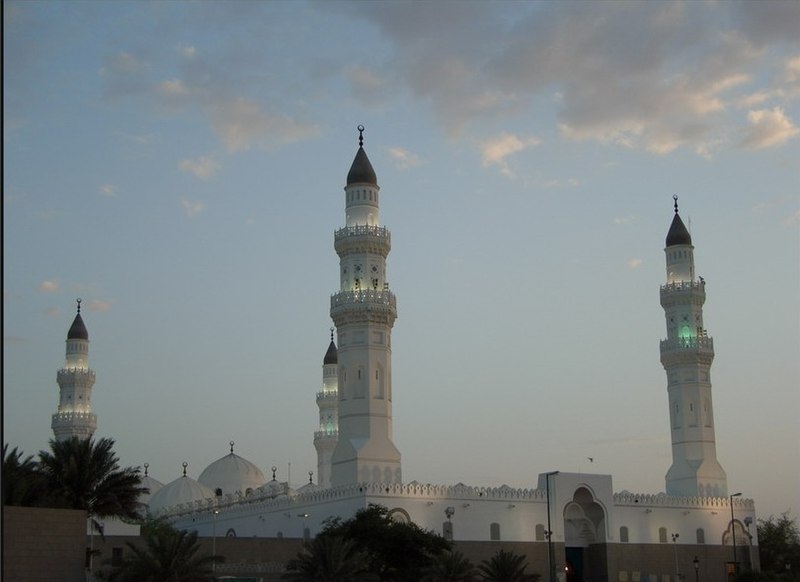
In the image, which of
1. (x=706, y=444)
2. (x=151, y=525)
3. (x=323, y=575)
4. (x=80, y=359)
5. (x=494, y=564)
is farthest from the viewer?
(x=80, y=359)

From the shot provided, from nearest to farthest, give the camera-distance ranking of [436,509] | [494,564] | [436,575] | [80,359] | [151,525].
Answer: [436,575] → [494,564] → [436,509] → [151,525] → [80,359]

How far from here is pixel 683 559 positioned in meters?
52.2

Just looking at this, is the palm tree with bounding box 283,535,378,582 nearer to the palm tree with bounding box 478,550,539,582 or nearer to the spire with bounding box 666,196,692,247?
Result: the palm tree with bounding box 478,550,539,582

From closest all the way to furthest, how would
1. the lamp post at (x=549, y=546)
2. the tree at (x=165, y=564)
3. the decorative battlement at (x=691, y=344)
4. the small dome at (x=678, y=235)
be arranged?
the tree at (x=165, y=564) < the lamp post at (x=549, y=546) < the decorative battlement at (x=691, y=344) < the small dome at (x=678, y=235)

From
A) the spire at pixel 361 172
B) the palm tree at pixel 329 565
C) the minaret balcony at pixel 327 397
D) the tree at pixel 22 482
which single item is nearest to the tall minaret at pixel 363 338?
the spire at pixel 361 172

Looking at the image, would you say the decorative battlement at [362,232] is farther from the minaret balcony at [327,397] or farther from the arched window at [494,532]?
the minaret balcony at [327,397]

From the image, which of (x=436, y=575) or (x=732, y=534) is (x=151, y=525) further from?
(x=732, y=534)

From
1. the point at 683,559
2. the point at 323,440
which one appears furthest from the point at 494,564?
the point at 323,440

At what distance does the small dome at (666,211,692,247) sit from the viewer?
59.2m

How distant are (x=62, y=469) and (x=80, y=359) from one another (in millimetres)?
32636

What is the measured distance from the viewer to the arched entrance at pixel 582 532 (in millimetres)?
50125

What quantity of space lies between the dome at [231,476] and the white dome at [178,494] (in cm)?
108

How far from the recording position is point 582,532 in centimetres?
5081

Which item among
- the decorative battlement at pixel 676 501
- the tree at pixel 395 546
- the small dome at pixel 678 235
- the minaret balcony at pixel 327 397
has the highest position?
the small dome at pixel 678 235
